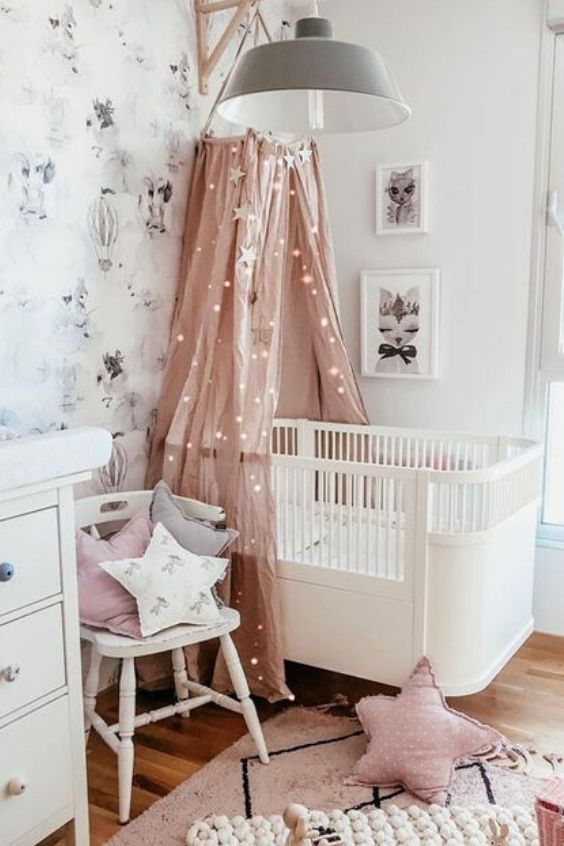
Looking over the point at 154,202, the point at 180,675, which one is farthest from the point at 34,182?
the point at 180,675

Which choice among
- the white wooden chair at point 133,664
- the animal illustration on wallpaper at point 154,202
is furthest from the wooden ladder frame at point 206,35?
the white wooden chair at point 133,664

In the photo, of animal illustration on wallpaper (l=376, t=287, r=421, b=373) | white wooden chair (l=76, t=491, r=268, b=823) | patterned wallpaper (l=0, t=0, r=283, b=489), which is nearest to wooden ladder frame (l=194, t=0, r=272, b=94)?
patterned wallpaper (l=0, t=0, r=283, b=489)

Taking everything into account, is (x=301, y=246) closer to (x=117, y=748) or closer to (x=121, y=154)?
(x=121, y=154)

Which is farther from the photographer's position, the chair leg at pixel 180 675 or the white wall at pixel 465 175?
the white wall at pixel 465 175

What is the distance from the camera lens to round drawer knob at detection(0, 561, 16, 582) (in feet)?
5.28

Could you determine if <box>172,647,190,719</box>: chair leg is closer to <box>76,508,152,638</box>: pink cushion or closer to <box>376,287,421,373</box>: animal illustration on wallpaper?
<box>76,508,152,638</box>: pink cushion

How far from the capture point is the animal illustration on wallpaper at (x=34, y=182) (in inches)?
87.7

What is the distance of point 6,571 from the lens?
1614 millimetres

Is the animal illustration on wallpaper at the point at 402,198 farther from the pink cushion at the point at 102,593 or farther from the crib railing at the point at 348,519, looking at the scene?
the pink cushion at the point at 102,593

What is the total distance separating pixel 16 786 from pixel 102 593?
55 cm

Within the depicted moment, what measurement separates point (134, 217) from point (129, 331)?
374 mm

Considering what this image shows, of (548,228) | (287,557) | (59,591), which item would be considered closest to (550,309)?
(548,228)

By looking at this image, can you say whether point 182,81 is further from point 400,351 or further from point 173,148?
point 400,351

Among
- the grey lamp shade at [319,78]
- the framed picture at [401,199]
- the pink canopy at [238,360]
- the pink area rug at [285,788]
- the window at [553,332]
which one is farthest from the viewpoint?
the framed picture at [401,199]
